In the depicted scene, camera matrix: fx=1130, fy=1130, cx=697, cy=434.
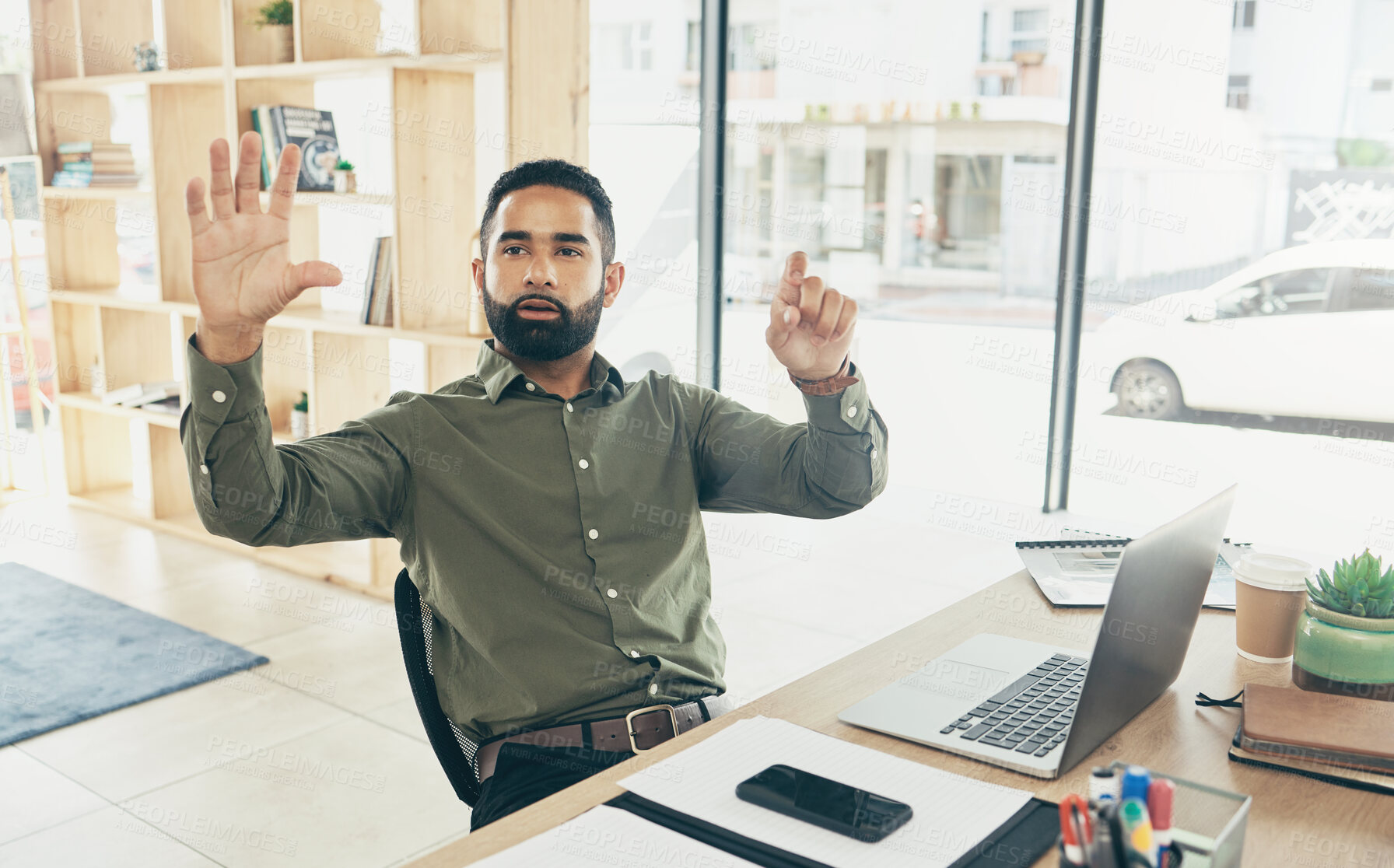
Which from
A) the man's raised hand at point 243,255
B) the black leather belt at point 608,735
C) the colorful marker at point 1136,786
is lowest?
the black leather belt at point 608,735

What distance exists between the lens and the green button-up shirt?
1.56 meters

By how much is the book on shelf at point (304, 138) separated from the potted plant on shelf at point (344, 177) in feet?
0.40

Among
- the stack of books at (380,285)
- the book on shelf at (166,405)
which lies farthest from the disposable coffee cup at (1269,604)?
the book on shelf at (166,405)

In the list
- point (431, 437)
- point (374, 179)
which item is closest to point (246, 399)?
point (431, 437)

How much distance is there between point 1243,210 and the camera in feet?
13.8

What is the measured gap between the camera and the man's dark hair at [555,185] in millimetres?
1812

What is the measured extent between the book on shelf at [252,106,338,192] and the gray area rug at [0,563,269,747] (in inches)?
62.8

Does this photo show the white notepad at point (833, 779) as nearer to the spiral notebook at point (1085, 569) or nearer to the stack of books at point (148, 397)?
the spiral notebook at point (1085, 569)

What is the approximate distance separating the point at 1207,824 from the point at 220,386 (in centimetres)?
112

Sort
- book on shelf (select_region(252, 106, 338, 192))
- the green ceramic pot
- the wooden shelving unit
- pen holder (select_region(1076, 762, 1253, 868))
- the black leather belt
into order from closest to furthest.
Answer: pen holder (select_region(1076, 762, 1253, 868)) → the green ceramic pot → the black leather belt → the wooden shelving unit → book on shelf (select_region(252, 106, 338, 192))

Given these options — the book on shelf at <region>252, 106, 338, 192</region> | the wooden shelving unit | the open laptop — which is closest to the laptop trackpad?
the open laptop

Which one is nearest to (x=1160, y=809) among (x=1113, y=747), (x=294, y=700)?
(x=1113, y=747)

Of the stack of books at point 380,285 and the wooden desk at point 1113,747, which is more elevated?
the stack of books at point 380,285

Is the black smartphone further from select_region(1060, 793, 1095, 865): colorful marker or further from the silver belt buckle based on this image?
the silver belt buckle
